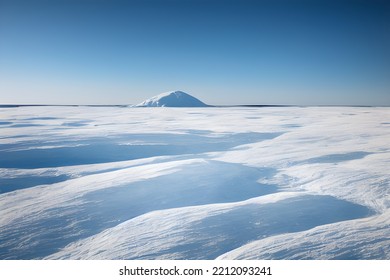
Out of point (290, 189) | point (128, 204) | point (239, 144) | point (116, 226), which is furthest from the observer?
point (239, 144)

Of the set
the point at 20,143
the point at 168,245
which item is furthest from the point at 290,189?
the point at 20,143

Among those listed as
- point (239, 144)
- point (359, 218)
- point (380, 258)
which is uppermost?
point (239, 144)

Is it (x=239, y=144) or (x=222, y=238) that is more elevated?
(x=239, y=144)

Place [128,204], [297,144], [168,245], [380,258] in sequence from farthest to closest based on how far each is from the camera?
[297,144] → [128,204] → [168,245] → [380,258]

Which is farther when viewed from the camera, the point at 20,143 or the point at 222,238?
the point at 20,143

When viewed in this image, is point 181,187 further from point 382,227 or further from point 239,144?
point 239,144
